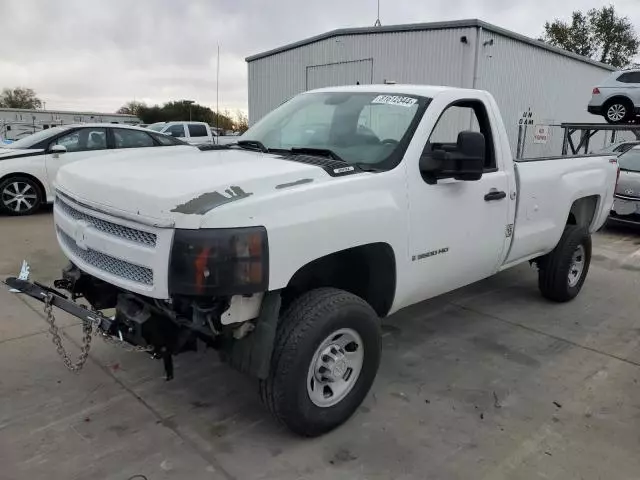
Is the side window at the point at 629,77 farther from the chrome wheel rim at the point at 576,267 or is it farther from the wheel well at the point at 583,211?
the chrome wheel rim at the point at 576,267

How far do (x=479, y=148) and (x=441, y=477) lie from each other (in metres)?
1.90

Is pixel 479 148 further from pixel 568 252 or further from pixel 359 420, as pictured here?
pixel 568 252

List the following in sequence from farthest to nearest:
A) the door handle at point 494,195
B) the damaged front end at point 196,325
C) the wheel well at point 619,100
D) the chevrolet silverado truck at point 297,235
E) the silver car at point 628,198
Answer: the wheel well at point 619,100 < the silver car at point 628,198 < the door handle at point 494,195 < the damaged front end at point 196,325 < the chevrolet silverado truck at point 297,235

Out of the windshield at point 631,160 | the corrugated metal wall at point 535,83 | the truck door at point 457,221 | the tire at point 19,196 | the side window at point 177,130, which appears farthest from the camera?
the side window at point 177,130

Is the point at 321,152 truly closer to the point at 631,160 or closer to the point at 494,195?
the point at 494,195

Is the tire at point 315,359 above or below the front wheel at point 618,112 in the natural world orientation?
below

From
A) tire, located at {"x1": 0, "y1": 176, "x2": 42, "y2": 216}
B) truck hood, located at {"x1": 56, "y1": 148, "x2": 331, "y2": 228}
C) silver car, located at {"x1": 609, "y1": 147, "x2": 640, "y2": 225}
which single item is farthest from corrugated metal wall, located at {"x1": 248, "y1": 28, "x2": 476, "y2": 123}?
truck hood, located at {"x1": 56, "y1": 148, "x2": 331, "y2": 228}

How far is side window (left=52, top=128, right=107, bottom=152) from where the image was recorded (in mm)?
10141

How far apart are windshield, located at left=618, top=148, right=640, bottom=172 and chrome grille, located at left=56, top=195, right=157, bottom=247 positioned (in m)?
9.50

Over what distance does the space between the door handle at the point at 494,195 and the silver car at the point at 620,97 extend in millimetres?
14133

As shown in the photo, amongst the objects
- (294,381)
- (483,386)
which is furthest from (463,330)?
(294,381)

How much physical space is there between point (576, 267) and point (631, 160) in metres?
5.49

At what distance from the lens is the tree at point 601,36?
4091cm

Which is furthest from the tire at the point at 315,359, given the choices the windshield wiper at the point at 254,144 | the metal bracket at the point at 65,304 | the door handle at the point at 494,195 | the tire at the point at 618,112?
the tire at the point at 618,112
